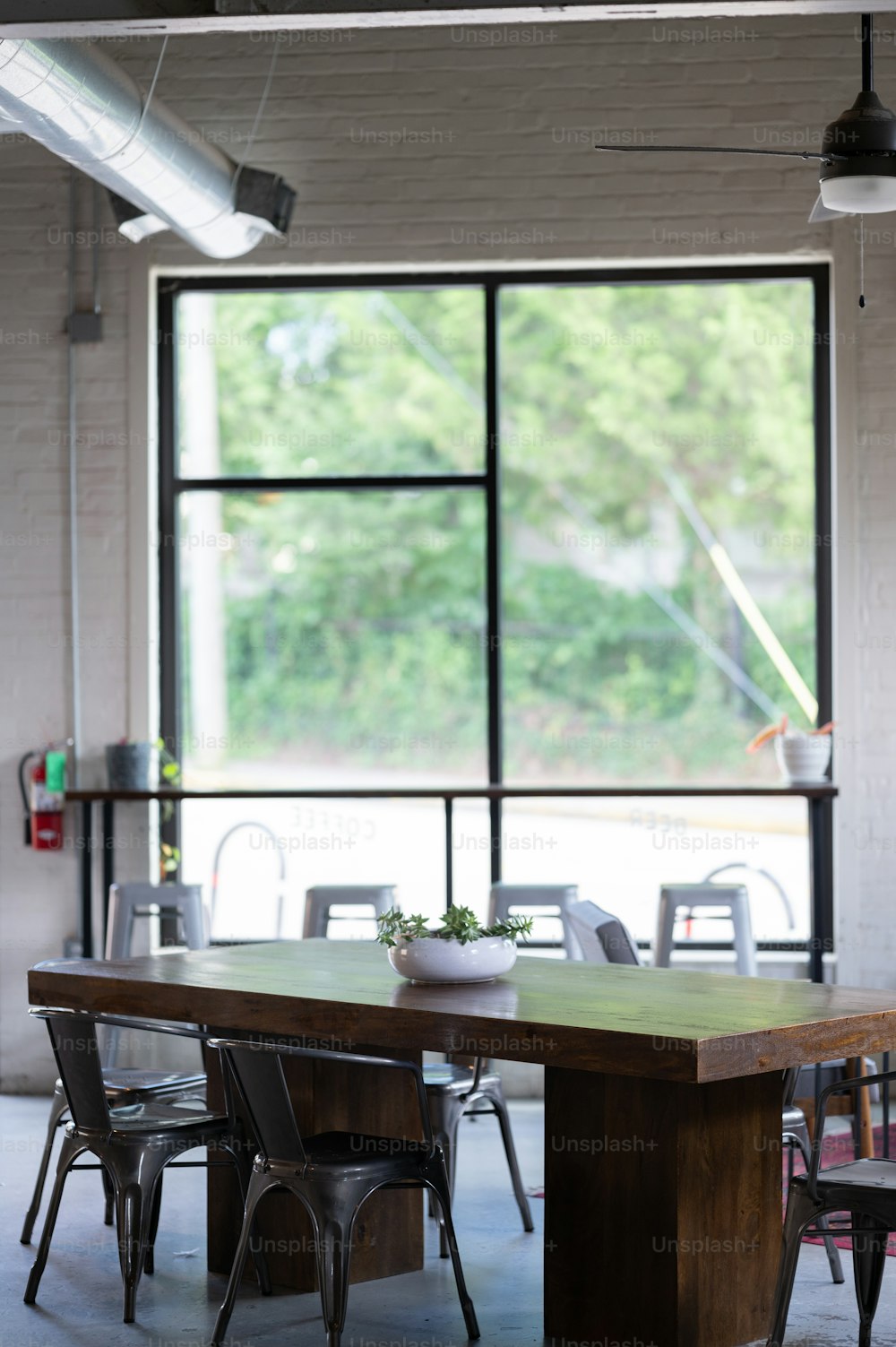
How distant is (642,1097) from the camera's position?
10.0 feet

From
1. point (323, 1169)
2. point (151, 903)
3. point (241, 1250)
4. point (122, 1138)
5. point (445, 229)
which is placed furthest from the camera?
point (445, 229)

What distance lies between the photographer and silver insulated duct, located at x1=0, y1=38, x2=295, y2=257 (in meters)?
4.17

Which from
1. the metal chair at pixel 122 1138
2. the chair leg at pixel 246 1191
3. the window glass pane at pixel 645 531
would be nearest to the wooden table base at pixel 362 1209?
the chair leg at pixel 246 1191

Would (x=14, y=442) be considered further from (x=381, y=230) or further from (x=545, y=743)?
(x=545, y=743)

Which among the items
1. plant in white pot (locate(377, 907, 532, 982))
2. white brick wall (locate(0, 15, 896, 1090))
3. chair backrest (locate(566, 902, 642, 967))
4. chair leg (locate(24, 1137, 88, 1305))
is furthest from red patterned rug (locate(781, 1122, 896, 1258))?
chair leg (locate(24, 1137, 88, 1305))

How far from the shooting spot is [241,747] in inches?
260

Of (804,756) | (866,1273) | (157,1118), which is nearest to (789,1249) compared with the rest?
(866,1273)

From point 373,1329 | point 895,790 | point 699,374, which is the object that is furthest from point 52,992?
point 699,374

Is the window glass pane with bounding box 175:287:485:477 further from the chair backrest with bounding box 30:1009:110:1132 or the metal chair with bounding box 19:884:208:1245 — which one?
the chair backrest with bounding box 30:1009:110:1132

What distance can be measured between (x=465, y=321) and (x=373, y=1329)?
3858mm

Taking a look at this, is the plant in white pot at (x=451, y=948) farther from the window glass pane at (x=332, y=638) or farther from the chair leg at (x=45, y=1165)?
the window glass pane at (x=332, y=638)

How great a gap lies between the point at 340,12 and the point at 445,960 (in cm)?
191

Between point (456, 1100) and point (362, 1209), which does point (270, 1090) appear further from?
point (456, 1100)

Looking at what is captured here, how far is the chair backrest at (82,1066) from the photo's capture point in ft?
11.3
